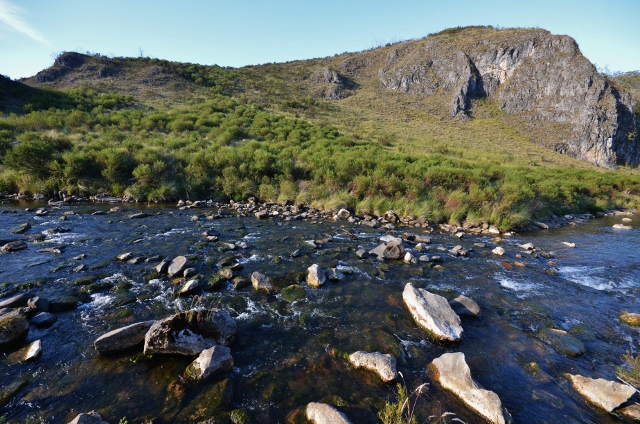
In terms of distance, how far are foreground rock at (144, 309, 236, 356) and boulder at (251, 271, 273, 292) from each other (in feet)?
6.33

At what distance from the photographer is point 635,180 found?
90.9 feet

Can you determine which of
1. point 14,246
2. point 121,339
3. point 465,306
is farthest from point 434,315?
point 14,246

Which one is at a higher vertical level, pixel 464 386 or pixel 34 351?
pixel 34 351

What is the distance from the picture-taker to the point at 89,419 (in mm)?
3518

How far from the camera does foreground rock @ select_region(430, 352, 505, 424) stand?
3.90 meters

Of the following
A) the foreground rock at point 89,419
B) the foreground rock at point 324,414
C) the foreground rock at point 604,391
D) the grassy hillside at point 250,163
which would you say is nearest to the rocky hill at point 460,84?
the grassy hillside at point 250,163

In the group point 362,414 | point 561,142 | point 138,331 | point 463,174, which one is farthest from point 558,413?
point 561,142

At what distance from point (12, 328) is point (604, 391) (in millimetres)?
10190

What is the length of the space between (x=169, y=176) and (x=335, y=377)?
17562 mm

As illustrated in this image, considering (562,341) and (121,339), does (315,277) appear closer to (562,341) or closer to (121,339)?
(121,339)

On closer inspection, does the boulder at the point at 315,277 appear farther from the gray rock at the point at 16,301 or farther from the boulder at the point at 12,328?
the gray rock at the point at 16,301

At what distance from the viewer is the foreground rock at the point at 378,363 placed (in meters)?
4.53

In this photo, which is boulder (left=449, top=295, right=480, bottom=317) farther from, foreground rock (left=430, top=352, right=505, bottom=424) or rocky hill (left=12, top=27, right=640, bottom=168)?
rocky hill (left=12, top=27, right=640, bottom=168)

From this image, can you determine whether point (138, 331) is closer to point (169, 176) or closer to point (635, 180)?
point (169, 176)
